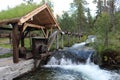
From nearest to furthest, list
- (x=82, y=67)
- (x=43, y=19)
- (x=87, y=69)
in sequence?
→ (x=87, y=69)
(x=82, y=67)
(x=43, y=19)

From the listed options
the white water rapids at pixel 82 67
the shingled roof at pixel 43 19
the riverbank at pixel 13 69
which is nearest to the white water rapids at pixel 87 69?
the white water rapids at pixel 82 67

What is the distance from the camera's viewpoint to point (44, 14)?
529 inches

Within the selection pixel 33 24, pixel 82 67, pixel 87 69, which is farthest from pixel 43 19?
pixel 87 69

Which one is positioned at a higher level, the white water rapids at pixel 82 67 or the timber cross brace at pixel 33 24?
the timber cross brace at pixel 33 24

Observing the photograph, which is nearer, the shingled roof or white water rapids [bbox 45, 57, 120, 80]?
white water rapids [bbox 45, 57, 120, 80]

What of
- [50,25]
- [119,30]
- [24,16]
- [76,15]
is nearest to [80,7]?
[76,15]

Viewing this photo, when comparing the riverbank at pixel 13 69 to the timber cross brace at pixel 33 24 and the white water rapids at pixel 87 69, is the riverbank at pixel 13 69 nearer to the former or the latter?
the timber cross brace at pixel 33 24

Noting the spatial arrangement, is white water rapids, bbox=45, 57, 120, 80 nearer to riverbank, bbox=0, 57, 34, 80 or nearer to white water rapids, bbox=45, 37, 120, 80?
white water rapids, bbox=45, 37, 120, 80

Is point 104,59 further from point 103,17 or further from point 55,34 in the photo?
point 55,34

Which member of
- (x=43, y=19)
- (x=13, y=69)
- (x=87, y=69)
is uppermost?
(x=43, y=19)

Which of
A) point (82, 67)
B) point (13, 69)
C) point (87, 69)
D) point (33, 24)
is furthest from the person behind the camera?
point (33, 24)

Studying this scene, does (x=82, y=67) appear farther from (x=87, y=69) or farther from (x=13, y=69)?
(x=13, y=69)

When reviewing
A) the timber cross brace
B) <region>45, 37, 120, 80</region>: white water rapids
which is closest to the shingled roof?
the timber cross brace

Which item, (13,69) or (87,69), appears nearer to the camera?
(13,69)
